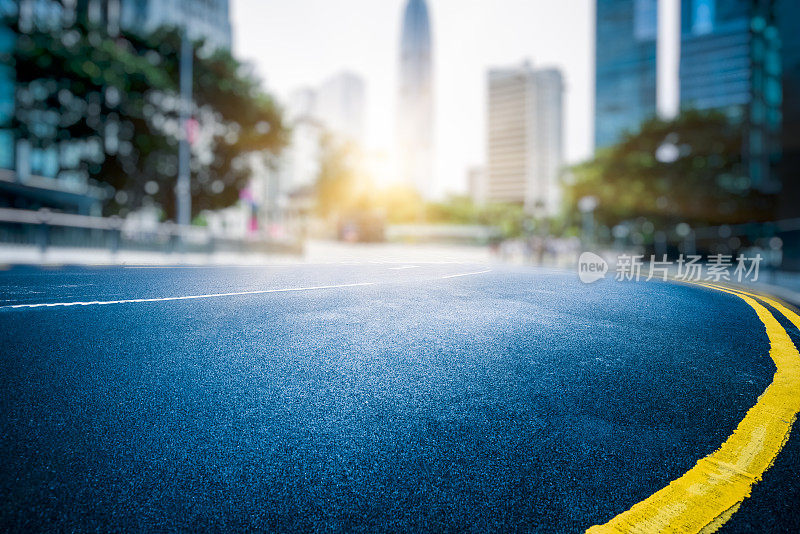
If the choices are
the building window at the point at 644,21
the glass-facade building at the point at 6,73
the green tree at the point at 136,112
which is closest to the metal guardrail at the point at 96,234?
the green tree at the point at 136,112

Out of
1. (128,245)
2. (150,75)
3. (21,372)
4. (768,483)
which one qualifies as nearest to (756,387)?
(768,483)

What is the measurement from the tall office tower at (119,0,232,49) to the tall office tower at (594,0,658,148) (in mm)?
119913

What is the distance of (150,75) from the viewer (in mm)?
19875

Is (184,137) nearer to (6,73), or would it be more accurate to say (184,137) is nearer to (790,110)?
(6,73)

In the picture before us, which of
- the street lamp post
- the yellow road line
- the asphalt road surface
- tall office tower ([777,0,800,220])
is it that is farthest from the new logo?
tall office tower ([777,0,800,220])

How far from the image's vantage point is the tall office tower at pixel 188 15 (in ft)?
129

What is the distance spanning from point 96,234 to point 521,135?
541ft

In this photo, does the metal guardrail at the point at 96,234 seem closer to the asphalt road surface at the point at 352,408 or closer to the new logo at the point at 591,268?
the asphalt road surface at the point at 352,408

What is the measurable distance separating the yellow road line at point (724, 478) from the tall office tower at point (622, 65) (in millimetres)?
161881

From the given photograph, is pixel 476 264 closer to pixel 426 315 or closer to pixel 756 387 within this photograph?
pixel 426 315

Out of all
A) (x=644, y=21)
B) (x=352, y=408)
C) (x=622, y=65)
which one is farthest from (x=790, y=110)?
(x=644, y=21)

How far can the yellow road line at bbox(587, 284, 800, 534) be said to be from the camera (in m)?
1.43
